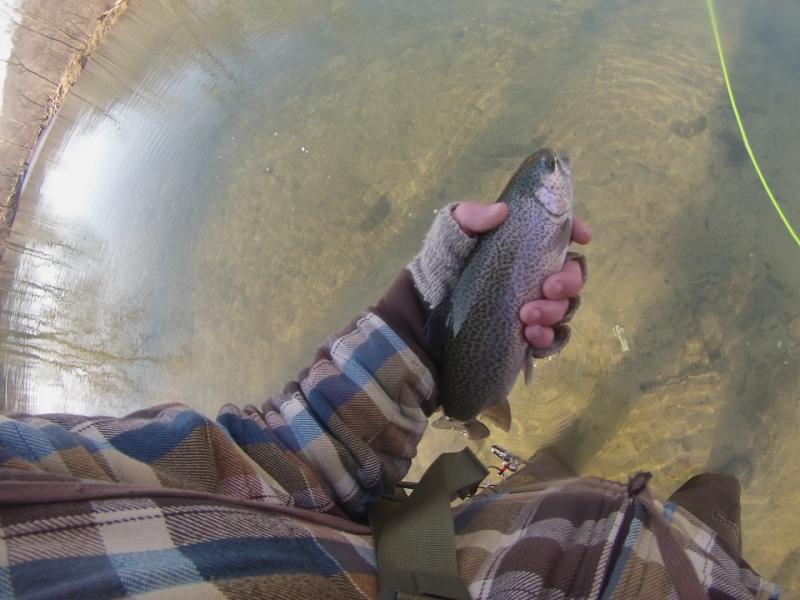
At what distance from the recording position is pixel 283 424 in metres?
1.15

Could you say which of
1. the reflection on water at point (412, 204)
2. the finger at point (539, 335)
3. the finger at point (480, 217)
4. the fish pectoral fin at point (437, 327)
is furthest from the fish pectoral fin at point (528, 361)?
the reflection on water at point (412, 204)

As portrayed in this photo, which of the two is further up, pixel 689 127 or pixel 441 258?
pixel 689 127

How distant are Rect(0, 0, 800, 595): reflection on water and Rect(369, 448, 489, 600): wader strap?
91 centimetres

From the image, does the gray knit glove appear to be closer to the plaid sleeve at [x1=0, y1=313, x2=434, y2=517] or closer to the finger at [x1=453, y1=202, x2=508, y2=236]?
the finger at [x1=453, y1=202, x2=508, y2=236]

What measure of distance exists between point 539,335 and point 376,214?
103cm

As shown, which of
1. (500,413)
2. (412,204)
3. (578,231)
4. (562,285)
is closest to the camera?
(562,285)

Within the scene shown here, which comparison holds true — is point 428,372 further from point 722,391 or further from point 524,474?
point 722,391

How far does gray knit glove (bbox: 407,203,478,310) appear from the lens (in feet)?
4.33

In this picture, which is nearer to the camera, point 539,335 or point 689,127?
point 539,335

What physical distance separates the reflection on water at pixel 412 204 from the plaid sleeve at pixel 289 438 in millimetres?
854

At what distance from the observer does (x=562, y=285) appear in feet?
4.27

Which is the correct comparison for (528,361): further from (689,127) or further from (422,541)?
(689,127)

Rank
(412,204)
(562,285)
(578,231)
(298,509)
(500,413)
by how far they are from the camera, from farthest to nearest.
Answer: (412,204) < (500,413) < (578,231) < (562,285) < (298,509)

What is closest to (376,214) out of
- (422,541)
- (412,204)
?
(412,204)
